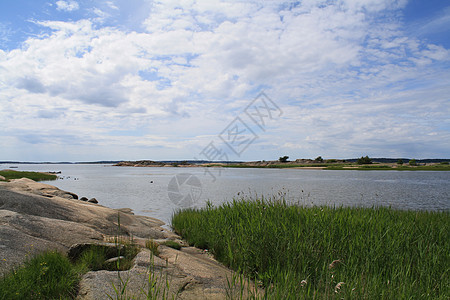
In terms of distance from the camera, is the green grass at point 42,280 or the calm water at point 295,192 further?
the calm water at point 295,192

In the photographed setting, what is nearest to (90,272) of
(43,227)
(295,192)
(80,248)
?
(80,248)

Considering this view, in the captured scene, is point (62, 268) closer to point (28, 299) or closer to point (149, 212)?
point (28, 299)

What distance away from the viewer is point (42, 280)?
4.53 metres

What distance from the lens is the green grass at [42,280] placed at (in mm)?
4180

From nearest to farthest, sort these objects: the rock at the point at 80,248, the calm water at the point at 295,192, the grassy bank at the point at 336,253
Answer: the grassy bank at the point at 336,253, the rock at the point at 80,248, the calm water at the point at 295,192

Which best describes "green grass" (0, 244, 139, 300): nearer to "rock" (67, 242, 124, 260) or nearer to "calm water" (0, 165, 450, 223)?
"rock" (67, 242, 124, 260)

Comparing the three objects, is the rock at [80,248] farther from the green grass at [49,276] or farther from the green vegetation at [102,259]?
the green grass at [49,276]

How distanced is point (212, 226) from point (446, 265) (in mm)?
6696

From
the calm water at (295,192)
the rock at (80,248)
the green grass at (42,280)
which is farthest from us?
the calm water at (295,192)

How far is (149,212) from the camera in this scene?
2025 cm

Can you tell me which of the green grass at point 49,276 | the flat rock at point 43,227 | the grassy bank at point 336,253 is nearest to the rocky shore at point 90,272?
the flat rock at point 43,227

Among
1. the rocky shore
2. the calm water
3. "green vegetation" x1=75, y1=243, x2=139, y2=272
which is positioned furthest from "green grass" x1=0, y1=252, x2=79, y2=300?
the calm water

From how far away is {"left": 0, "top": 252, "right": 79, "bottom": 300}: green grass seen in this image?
4.18 meters

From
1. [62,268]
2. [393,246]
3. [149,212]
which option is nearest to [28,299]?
[62,268]
